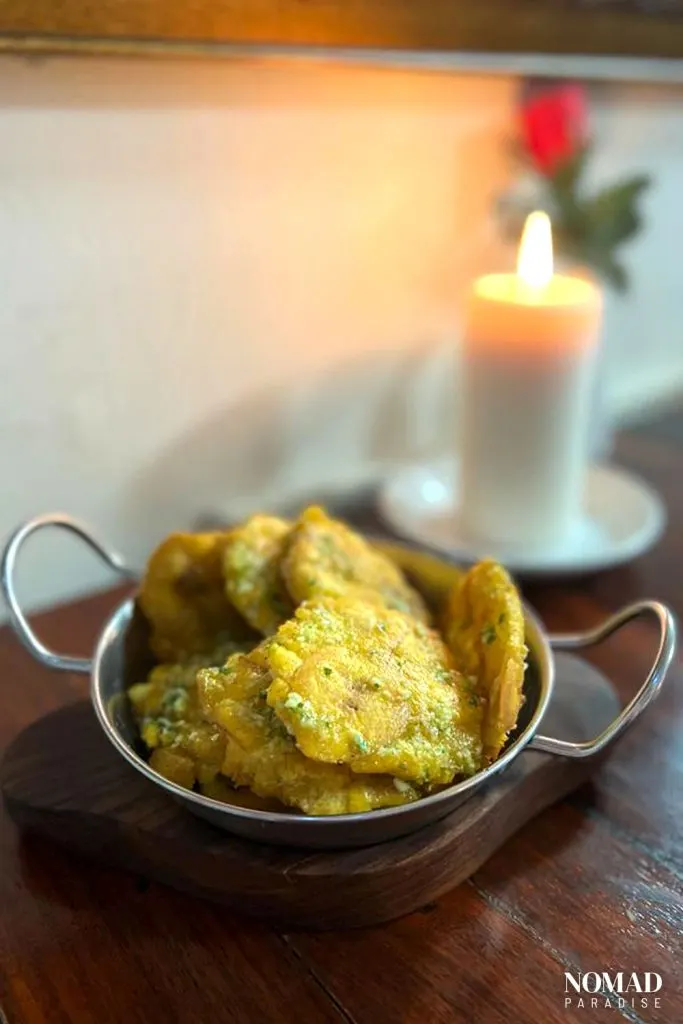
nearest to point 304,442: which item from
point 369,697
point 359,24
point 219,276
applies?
point 219,276

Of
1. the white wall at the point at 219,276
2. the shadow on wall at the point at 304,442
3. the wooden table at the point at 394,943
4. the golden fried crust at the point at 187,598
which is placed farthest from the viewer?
the shadow on wall at the point at 304,442

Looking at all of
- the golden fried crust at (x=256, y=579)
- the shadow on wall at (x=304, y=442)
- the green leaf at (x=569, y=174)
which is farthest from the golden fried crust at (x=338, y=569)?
the green leaf at (x=569, y=174)

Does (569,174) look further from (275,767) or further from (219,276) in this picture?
(275,767)

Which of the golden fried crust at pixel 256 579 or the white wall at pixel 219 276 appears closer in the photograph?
the golden fried crust at pixel 256 579

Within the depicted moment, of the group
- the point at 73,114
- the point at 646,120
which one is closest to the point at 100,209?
the point at 73,114

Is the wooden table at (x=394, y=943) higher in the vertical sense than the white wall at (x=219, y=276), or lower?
lower

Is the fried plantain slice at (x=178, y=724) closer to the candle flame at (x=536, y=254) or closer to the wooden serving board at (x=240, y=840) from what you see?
the wooden serving board at (x=240, y=840)

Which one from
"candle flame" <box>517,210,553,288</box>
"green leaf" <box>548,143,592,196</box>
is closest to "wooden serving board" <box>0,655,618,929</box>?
"candle flame" <box>517,210,553,288</box>
